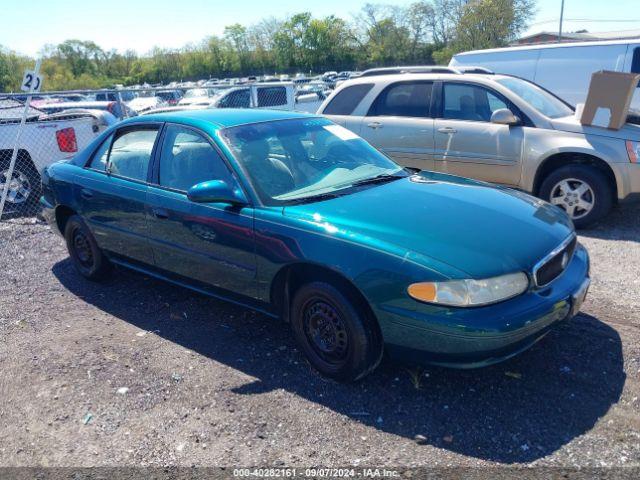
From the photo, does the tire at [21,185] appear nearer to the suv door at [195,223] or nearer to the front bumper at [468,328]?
the suv door at [195,223]

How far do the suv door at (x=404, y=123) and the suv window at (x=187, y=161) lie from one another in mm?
3587

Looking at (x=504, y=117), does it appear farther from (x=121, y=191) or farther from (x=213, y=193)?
(x=121, y=191)

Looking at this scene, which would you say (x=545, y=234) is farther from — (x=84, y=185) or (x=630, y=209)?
(x=630, y=209)

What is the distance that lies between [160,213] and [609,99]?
4901 mm

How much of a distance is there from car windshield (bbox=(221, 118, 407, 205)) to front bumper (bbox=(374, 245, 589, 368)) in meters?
1.07

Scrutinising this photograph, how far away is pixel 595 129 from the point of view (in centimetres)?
613

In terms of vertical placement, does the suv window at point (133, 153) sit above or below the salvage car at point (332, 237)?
above

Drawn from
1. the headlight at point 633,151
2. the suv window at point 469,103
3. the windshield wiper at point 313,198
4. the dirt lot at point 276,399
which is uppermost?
the suv window at point 469,103

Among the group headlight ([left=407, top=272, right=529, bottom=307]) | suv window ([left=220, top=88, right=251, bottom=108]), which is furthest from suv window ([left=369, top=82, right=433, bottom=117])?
suv window ([left=220, top=88, right=251, bottom=108])

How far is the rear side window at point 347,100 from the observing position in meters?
7.56

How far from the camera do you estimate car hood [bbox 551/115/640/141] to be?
5941mm

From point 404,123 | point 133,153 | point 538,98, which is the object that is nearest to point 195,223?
point 133,153

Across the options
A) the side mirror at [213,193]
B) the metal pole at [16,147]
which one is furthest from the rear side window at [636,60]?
the metal pole at [16,147]

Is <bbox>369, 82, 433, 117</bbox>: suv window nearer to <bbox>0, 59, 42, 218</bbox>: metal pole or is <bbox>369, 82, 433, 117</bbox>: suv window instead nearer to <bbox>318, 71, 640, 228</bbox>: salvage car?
<bbox>318, 71, 640, 228</bbox>: salvage car
